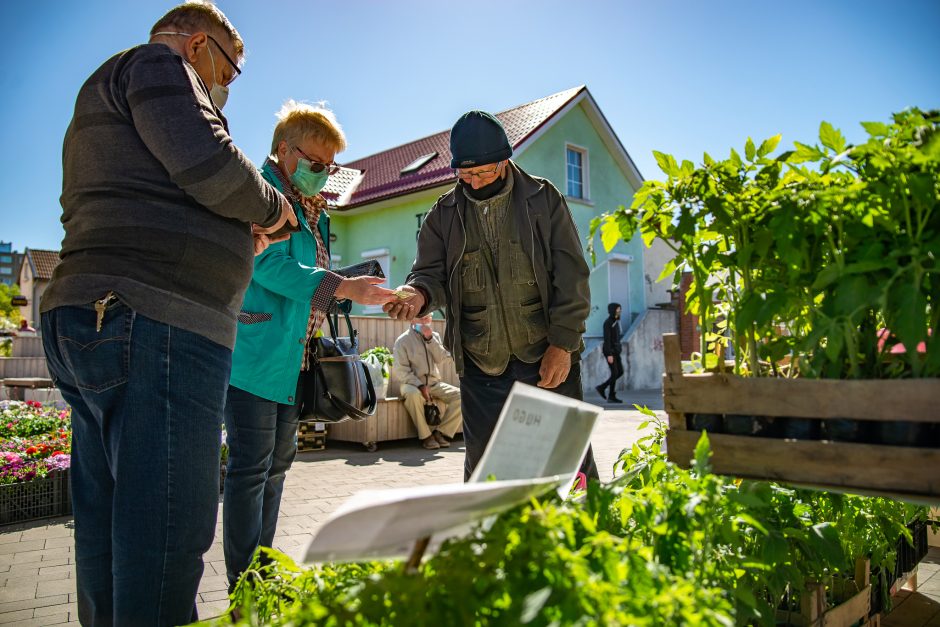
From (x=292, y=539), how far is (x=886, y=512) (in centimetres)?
323

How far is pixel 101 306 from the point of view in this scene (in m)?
1.73

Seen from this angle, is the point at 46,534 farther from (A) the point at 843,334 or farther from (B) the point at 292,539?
(A) the point at 843,334

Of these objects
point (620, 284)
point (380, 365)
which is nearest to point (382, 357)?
point (380, 365)

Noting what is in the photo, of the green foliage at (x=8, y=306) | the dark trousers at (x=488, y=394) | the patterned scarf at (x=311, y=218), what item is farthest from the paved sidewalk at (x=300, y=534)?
the green foliage at (x=8, y=306)

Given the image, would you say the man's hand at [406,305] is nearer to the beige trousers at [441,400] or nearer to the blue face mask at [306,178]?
the blue face mask at [306,178]

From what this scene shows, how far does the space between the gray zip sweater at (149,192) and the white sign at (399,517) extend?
116cm

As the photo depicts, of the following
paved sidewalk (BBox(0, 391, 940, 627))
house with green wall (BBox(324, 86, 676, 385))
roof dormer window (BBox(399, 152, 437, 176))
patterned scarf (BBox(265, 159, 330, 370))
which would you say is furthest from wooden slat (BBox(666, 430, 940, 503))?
roof dormer window (BBox(399, 152, 437, 176))

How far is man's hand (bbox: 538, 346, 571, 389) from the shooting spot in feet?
9.29

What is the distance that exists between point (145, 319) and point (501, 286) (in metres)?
1.55

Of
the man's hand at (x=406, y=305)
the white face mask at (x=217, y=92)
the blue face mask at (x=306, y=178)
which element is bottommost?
the man's hand at (x=406, y=305)

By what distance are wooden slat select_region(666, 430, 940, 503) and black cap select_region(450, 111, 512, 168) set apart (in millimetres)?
1707

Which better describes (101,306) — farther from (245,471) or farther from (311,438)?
(311,438)

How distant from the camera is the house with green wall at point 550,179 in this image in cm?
1952

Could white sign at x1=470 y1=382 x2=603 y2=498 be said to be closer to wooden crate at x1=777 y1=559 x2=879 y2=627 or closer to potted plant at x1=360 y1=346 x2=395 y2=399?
wooden crate at x1=777 y1=559 x2=879 y2=627
